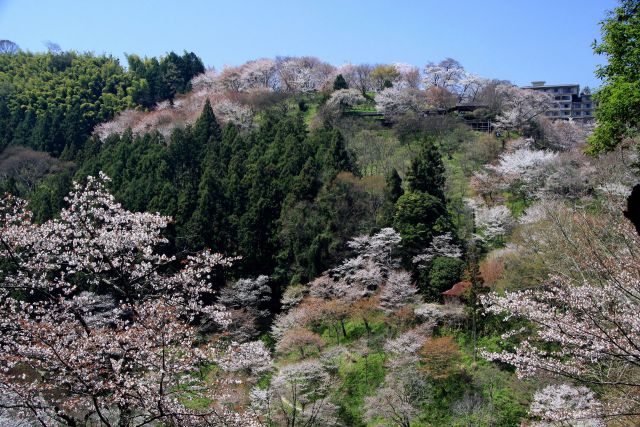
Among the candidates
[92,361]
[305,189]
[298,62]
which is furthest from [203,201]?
[298,62]

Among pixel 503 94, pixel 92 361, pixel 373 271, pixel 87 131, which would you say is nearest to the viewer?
pixel 92 361

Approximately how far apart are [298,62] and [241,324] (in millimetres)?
39568

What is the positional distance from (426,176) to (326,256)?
6486 mm

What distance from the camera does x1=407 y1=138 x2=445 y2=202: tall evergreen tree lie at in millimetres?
27594

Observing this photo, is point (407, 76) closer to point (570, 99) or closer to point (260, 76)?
point (260, 76)

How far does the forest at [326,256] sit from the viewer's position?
628 centimetres

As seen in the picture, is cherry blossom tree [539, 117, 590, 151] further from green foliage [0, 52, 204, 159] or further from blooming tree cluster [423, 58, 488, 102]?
green foliage [0, 52, 204, 159]

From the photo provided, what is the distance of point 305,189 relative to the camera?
97.2 feet

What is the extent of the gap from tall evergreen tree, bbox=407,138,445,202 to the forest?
4.8 inches

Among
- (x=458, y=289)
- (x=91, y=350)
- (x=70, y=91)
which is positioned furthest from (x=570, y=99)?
(x=91, y=350)

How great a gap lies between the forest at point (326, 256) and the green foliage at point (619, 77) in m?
0.04

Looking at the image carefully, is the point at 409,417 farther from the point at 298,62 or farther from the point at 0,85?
the point at 0,85

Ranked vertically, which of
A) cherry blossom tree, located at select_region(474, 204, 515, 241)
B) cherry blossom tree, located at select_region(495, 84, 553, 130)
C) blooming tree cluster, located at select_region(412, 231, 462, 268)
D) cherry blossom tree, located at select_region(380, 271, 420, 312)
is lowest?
cherry blossom tree, located at select_region(380, 271, 420, 312)

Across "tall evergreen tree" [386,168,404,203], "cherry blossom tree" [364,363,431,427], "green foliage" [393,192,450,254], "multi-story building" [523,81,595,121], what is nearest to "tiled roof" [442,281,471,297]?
"green foliage" [393,192,450,254]
